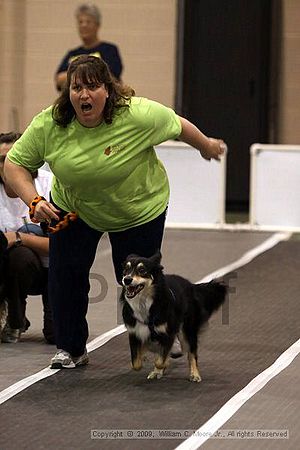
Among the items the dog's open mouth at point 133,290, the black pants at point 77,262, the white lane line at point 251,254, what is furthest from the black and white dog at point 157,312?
the white lane line at point 251,254

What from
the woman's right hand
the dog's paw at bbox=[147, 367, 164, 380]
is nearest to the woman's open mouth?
the woman's right hand

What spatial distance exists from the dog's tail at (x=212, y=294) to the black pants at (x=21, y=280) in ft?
3.07

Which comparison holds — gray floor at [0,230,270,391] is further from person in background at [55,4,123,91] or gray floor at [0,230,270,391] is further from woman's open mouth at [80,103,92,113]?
person in background at [55,4,123,91]

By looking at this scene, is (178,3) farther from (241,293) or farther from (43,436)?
(43,436)

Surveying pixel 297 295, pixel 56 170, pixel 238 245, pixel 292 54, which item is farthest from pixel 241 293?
pixel 292 54

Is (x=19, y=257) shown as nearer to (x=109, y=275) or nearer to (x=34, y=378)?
(x=34, y=378)

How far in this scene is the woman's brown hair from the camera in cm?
522

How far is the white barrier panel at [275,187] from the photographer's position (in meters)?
10.5

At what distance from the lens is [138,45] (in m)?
12.2

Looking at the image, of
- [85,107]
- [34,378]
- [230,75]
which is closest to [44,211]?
[85,107]

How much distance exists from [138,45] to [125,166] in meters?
7.09

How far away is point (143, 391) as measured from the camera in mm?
5234

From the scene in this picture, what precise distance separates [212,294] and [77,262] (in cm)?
60

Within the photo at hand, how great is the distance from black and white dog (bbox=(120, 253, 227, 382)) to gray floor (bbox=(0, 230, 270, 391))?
0.57 meters
